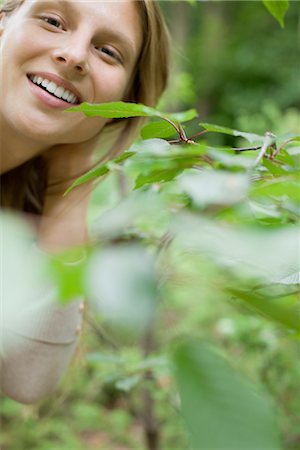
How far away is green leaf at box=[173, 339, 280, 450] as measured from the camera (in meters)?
0.27

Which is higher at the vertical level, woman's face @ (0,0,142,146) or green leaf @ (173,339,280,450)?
green leaf @ (173,339,280,450)

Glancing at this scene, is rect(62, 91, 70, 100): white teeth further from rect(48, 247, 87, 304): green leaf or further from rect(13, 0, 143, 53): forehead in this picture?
rect(48, 247, 87, 304): green leaf

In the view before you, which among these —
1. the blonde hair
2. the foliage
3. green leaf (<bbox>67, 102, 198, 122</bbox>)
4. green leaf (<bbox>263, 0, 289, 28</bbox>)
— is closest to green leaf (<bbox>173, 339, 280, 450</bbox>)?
the foliage

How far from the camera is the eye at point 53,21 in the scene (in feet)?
2.84

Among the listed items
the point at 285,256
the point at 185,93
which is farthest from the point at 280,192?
the point at 185,93

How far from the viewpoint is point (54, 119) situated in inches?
35.8

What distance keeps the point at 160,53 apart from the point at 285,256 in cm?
86

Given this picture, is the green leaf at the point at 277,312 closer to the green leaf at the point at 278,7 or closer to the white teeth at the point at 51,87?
the green leaf at the point at 278,7

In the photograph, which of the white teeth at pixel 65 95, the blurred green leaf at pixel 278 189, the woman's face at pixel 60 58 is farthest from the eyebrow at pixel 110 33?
the blurred green leaf at pixel 278 189

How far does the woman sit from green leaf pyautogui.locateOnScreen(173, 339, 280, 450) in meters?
Result: 0.62

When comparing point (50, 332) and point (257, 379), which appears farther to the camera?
point (257, 379)

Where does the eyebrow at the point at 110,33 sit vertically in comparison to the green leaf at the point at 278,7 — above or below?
below

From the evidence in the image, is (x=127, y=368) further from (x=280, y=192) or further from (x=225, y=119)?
(x=225, y=119)

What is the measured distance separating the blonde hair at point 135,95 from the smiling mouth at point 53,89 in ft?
0.56
